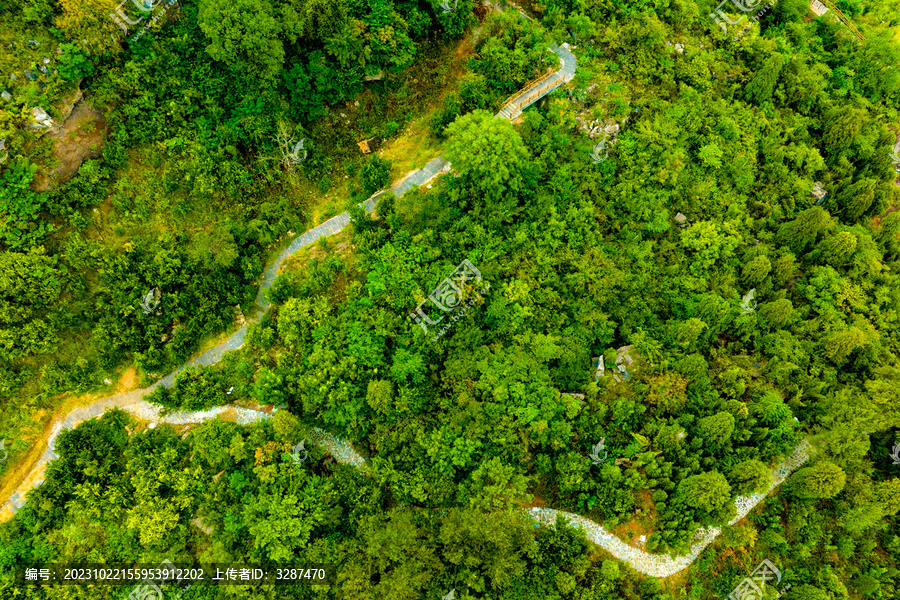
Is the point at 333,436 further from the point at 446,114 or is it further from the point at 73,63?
the point at 73,63

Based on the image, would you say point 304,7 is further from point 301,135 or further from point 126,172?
point 126,172

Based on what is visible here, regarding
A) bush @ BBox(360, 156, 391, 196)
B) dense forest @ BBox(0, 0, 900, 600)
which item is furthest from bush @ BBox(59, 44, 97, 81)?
bush @ BBox(360, 156, 391, 196)

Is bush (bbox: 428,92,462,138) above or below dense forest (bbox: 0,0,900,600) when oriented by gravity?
above

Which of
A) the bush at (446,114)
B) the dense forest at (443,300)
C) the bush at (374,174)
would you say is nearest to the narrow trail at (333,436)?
the dense forest at (443,300)

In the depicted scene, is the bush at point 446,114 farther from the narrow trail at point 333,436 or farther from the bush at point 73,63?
the bush at point 73,63

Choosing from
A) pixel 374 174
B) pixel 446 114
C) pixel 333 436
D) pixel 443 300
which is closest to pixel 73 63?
pixel 374 174

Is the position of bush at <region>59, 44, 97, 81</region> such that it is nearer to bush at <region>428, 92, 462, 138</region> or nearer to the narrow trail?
the narrow trail
